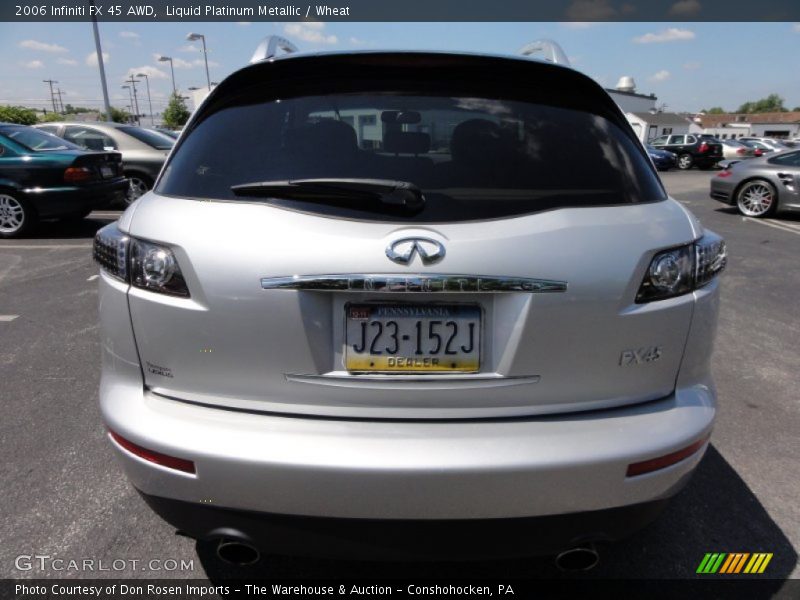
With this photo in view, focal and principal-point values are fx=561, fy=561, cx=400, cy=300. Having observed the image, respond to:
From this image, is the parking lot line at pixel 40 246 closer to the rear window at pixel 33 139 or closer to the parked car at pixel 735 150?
the rear window at pixel 33 139

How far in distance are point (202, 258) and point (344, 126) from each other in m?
0.63

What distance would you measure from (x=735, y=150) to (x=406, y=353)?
37473 mm

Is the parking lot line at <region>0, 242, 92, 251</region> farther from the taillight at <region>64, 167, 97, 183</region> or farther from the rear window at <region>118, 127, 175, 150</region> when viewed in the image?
the rear window at <region>118, 127, 175, 150</region>

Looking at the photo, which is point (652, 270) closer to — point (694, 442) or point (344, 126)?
point (694, 442)

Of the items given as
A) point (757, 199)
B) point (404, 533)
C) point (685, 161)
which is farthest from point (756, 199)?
point (685, 161)

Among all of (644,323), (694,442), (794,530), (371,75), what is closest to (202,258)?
(371,75)

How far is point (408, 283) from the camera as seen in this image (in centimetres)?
143

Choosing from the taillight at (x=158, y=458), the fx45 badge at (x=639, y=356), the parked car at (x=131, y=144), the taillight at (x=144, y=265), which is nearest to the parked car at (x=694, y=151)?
the parked car at (x=131, y=144)

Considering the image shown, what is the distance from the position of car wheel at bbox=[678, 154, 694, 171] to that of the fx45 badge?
3120 centimetres

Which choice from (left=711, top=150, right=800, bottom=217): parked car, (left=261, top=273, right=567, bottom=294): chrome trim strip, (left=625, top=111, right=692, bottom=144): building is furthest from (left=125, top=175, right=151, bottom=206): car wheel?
(left=625, top=111, right=692, bottom=144): building

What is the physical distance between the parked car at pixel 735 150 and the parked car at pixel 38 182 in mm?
33400

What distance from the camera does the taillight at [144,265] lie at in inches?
61.1

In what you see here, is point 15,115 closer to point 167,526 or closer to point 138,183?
point 138,183

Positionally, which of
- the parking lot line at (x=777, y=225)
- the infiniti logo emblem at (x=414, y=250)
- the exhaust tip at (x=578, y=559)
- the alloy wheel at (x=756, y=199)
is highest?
the infiniti logo emblem at (x=414, y=250)
